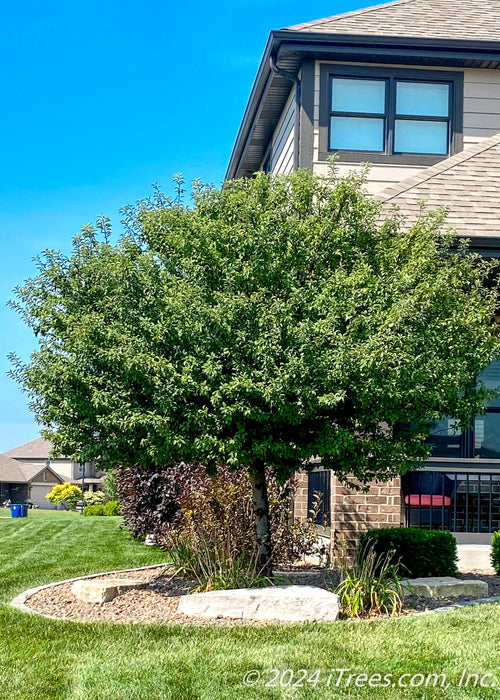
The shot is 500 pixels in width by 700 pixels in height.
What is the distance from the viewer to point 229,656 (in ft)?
20.3

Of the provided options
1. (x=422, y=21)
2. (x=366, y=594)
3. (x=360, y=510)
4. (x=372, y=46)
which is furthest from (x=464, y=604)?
(x=422, y=21)

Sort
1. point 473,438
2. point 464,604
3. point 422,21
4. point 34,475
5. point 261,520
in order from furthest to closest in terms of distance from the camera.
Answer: point 34,475 → point 422,21 → point 473,438 → point 261,520 → point 464,604

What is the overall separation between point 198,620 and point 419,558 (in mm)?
3223

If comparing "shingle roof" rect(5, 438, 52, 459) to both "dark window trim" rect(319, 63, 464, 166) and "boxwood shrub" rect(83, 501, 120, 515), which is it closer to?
"boxwood shrub" rect(83, 501, 120, 515)

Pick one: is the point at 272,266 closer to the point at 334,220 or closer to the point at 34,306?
the point at 334,220

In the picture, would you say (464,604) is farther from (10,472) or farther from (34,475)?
(34,475)

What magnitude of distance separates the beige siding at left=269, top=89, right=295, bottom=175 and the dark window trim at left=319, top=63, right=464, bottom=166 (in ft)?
2.60

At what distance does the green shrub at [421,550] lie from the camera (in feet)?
32.3

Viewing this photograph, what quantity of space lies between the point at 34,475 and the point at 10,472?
7.20 feet

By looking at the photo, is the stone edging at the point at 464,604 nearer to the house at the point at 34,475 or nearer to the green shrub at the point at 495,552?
the green shrub at the point at 495,552

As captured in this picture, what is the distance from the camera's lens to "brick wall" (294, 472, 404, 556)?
10.7 metres

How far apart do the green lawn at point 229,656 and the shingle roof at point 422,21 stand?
9.45 metres

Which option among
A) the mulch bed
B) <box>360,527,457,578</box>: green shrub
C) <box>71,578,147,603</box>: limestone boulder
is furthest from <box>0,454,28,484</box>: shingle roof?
<box>360,527,457,578</box>: green shrub

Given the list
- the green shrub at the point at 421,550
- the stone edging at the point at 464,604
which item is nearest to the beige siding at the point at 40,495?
the green shrub at the point at 421,550
